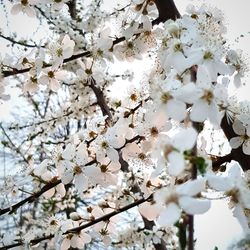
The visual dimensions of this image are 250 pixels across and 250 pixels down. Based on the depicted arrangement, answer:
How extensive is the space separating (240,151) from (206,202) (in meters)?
1.00

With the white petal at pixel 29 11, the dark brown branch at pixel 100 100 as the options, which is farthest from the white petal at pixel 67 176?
the dark brown branch at pixel 100 100

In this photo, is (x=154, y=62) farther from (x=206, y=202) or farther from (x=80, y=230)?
(x=206, y=202)

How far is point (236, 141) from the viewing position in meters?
1.78

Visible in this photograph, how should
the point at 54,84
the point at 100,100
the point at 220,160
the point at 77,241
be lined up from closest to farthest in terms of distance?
the point at 220,160 < the point at 77,241 < the point at 54,84 < the point at 100,100

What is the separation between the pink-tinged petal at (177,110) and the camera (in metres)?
1.14

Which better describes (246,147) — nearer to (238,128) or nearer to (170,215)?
(238,128)

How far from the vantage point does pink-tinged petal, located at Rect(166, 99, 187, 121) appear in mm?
1142

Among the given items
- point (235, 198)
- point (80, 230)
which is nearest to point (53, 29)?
point (80, 230)

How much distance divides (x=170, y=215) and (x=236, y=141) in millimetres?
976

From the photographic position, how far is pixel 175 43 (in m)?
1.48

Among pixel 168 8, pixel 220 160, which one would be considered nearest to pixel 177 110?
pixel 220 160

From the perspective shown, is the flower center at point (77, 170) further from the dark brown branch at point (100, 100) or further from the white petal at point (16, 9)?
the dark brown branch at point (100, 100)

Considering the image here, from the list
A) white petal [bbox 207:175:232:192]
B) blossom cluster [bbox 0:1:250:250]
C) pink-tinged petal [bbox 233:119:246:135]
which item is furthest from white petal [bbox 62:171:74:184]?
white petal [bbox 207:175:232:192]

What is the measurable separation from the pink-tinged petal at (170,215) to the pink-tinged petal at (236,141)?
37.5 inches
